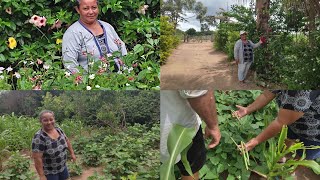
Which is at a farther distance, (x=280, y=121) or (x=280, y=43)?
(x=280, y=43)

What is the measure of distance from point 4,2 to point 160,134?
161cm

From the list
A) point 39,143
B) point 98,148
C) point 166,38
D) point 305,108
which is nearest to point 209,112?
point 305,108

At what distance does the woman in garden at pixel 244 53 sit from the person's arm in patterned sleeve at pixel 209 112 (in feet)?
3.46

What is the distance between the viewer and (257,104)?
8.98ft

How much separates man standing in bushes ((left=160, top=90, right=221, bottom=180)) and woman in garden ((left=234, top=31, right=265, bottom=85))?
3.47ft

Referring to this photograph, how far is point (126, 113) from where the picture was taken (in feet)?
9.12

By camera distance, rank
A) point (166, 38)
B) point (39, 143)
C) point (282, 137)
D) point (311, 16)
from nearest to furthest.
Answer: point (282, 137), point (39, 143), point (311, 16), point (166, 38)

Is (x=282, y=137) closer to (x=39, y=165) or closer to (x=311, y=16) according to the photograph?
(x=39, y=165)

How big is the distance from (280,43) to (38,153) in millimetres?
1832

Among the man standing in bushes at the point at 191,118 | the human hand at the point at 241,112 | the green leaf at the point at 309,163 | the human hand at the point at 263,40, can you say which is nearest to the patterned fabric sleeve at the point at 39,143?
the man standing in bushes at the point at 191,118

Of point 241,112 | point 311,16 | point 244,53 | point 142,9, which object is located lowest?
point 241,112

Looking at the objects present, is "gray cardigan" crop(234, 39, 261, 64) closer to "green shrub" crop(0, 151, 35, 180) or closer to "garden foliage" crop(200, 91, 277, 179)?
"garden foliage" crop(200, 91, 277, 179)

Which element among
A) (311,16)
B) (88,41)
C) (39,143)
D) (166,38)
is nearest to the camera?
(39,143)

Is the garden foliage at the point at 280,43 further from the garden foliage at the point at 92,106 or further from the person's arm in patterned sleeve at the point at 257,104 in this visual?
the garden foliage at the point at 92,106
